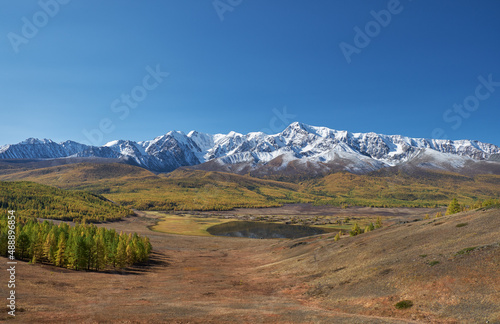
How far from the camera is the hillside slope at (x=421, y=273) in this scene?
2752cm

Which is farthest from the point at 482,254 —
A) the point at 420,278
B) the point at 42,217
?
the point at 42,217

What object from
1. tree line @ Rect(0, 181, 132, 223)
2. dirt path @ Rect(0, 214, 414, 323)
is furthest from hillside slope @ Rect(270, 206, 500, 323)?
tree line @ Rect(0, 181, 132, 223)

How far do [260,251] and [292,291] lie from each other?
48300 millimetres

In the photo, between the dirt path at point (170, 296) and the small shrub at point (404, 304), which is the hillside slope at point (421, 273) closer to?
the small shrub at point (404, 304)

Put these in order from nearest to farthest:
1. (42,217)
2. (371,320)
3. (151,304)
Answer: (371,320) < (151,304) < (42,217)

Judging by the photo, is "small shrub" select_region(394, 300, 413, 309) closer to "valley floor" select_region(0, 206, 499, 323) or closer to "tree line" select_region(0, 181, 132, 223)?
"valley floor" select_region(0, 206, 499, 323)

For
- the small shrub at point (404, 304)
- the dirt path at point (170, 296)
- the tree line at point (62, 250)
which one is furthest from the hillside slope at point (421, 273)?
the tree line at point (62, 250)

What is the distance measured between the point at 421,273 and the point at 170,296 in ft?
116

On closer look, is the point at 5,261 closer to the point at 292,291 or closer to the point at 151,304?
the point at 151,304

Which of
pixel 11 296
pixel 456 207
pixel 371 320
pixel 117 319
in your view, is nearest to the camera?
pixel 371 320

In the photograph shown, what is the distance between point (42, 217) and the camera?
142625mm

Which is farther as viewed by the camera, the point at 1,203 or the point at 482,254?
the point at 1,203

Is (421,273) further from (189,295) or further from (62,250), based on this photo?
(62,250)

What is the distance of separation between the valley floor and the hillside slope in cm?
69
